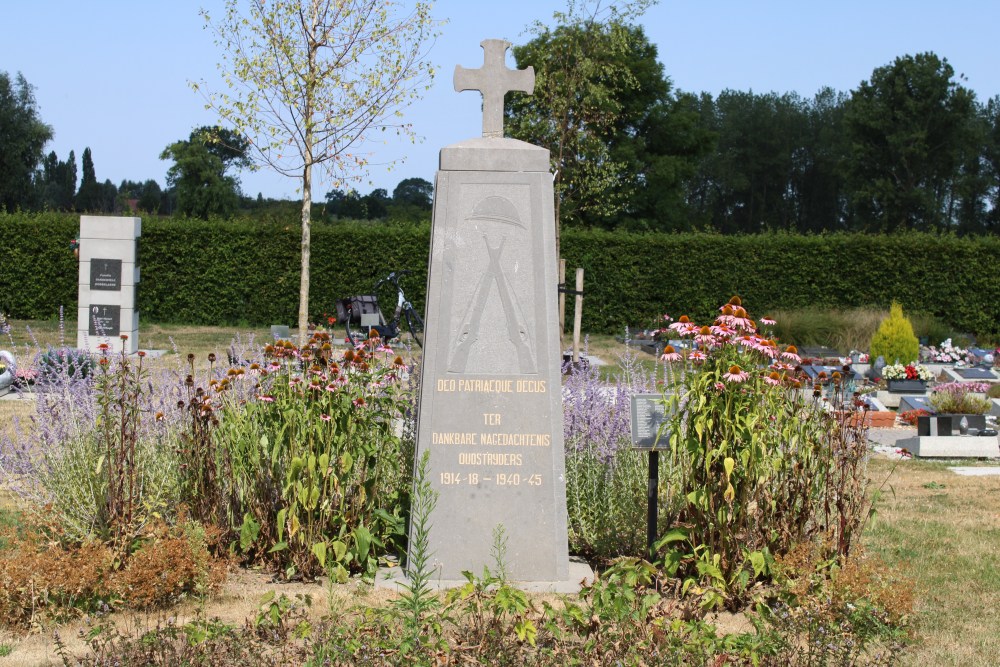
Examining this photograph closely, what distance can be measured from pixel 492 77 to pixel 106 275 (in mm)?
12324

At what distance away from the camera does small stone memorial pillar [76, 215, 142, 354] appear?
53.2 ft

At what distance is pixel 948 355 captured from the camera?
18500 mm

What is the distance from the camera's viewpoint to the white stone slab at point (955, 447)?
1002 cm

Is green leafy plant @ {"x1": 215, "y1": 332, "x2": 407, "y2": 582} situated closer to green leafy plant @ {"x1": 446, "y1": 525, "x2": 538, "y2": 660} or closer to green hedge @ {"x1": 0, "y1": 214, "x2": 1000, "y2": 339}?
green leafy plant @ {"x1": 446, "y1": 525, "x2": 538, "y2": 660}

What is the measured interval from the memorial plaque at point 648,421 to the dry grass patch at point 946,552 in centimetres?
125

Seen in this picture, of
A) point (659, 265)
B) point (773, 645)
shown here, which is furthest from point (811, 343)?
point (773, 645)

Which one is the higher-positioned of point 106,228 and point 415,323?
point 106,228

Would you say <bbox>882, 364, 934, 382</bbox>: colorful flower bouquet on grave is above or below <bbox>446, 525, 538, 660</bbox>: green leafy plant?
above

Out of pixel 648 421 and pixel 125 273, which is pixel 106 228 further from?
pixel 648 421

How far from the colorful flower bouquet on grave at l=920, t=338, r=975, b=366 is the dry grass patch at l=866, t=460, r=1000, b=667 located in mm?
9744

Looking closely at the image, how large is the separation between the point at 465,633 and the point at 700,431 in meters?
1.51

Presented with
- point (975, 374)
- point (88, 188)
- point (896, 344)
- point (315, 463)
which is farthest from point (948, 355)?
point (88, 188)

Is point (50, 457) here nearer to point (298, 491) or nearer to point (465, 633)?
point (298, 491)

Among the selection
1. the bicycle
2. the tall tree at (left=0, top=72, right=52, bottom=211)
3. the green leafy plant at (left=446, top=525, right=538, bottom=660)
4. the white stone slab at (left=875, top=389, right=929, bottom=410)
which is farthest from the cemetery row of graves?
the tall tree at (left=0, top=72, right=52, bottom=211)
